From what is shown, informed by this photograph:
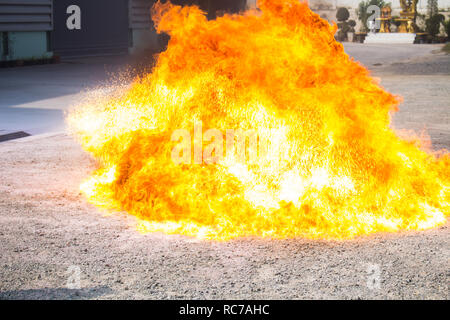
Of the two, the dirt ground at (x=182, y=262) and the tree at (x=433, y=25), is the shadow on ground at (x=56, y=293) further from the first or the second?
the tree at (x=433, y=25)

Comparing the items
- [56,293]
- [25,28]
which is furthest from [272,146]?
[25,28]

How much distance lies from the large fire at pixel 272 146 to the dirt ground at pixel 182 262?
0.34 meters

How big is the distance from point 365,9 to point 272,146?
4776 cm

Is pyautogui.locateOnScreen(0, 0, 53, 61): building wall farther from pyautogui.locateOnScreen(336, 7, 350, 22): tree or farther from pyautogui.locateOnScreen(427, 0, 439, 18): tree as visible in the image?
pyautogui.locateOnScreen(427, 0, 439, 18): tree

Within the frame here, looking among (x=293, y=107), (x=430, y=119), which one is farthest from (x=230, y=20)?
(x=430, y=119)

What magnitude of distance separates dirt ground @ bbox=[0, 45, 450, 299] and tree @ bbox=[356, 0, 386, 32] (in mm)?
46410

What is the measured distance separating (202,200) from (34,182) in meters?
2.28

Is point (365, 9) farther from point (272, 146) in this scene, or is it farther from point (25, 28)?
point (272, 146)

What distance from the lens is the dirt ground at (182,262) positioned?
3.92 m

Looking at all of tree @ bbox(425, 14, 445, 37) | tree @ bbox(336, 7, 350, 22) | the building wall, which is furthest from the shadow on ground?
tree @ bbox(336, 7, 350, 22)

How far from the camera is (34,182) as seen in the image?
6781 millimetres

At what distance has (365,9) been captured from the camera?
50.6 m

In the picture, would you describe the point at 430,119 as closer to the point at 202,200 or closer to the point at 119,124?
the point at 119,124

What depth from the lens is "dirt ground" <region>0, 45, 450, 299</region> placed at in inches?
154
